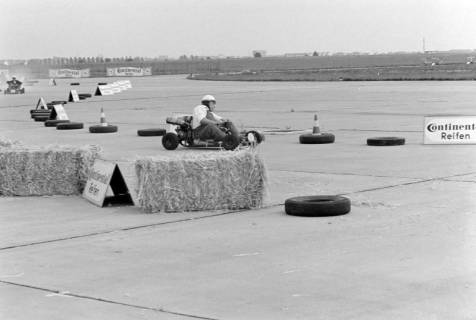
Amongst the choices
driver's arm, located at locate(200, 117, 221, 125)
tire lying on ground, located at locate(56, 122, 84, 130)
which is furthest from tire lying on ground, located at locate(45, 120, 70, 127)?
driver's arm, located at locate(200, 117, 221, 125)

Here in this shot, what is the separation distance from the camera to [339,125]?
23.5 m

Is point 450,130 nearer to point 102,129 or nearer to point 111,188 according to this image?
point 111,188

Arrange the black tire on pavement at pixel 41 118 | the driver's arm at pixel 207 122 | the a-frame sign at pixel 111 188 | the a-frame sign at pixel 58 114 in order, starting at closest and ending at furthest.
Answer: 1. the a-frame sign at pixel 111 188
2. the driver's arm at pixel 207 122
3. the a-frame sign at pixel 58 114
4. the black tire on pavement at pixel 41 118

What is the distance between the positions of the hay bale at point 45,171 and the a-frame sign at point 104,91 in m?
36.5

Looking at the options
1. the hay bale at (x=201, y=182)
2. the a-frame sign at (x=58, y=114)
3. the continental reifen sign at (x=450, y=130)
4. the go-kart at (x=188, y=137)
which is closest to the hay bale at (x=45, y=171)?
the hay bale at (x=201, y=182)

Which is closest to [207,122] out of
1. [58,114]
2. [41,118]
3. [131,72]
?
[58,114]

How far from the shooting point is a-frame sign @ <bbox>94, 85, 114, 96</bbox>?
4873 centimetres

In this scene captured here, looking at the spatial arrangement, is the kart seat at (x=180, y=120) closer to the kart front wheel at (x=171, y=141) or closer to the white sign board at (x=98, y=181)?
the kart front wheel at (x=171, y=141)

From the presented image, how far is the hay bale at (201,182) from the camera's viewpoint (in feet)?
34.6

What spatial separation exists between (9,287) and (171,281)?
4.06 feet

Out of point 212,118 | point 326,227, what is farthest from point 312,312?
point 212,118

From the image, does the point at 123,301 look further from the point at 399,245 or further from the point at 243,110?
the point at 243,110

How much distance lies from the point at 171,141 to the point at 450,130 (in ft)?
17.2

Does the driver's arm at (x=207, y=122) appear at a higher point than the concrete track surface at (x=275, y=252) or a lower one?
higher
